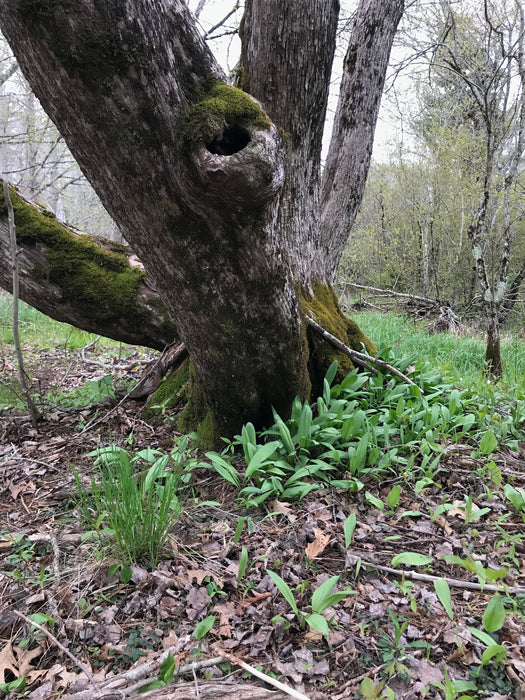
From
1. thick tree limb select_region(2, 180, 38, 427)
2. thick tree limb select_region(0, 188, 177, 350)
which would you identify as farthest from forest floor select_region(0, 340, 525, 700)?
thick tree limb select_region(0, 188, 177, 350)

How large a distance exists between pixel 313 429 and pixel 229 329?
81 centimetres

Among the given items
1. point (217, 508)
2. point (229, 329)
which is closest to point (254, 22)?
point (229, 329)

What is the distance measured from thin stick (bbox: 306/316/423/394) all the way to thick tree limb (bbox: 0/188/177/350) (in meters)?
1.30

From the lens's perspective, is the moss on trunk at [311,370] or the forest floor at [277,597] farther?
the moss on trunk at [311,370]

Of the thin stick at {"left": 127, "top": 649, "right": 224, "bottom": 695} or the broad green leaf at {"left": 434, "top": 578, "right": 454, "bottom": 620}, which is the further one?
the broad green leaf at {"left": 434, "top": 578, "right": 454, "bottom": 620}

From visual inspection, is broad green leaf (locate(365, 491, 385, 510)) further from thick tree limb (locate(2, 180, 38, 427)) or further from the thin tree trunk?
the thin tree trunk

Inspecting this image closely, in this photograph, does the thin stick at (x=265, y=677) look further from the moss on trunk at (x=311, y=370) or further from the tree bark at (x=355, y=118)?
the tree bark at (x=355, y=118)

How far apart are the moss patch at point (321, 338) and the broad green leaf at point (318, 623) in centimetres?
187

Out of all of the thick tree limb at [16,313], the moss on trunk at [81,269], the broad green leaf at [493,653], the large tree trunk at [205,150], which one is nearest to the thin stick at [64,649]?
the broad green leaf at [493,653]

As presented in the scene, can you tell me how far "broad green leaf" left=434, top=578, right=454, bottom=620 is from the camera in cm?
142

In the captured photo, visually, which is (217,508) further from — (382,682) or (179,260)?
(179,260)

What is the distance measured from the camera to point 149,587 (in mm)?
1638

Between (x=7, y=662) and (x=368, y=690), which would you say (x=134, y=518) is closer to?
(x=7, y=662)

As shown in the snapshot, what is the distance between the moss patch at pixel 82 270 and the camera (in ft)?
10.5
